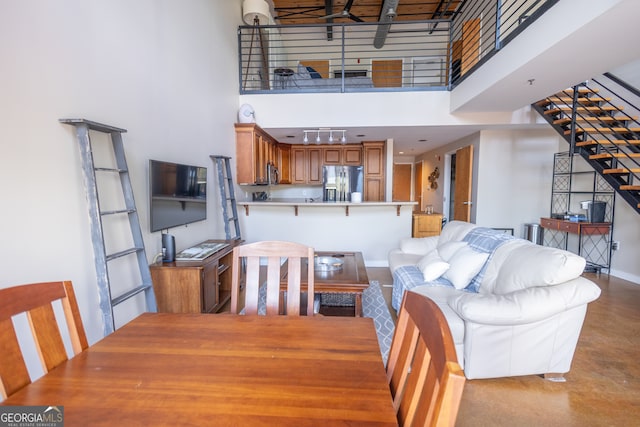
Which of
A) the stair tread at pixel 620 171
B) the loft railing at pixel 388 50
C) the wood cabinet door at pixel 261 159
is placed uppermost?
the loft railing at pixel 388 50

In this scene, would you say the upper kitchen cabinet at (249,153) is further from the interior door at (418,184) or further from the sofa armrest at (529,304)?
the interior door at (418,184)

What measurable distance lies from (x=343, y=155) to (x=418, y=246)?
3511 mm

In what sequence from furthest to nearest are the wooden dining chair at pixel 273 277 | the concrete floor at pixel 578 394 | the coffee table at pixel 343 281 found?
1. the coffee table at pixel 343 281
2. the concrete floor at pixel 578 394
3. the wooden dining chair at pixel 273 277

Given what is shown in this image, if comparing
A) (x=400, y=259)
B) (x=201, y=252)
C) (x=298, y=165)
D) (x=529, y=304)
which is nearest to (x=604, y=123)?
(x=400, y=259)

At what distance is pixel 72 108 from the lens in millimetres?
1806

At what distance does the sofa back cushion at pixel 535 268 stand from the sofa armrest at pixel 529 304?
0.06 metres

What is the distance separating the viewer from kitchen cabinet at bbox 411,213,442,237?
5.91 meters

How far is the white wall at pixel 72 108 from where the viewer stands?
58.7 inches

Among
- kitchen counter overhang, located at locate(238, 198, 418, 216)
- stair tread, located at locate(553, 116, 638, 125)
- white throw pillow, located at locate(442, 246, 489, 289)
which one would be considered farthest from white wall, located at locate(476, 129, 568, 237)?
white throw pillow, located at locate(442, 246, 489, 289)

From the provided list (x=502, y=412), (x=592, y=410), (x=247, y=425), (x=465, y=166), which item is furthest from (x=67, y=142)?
(x=465, y=166)

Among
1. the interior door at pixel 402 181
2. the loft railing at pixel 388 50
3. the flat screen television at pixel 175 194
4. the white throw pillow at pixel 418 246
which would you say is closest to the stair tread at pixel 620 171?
the loft railing at pixel 388 50

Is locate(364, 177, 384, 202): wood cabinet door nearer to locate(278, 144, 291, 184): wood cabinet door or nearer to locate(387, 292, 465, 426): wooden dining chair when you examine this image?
locate(278, 144, 291, 184): wood cabinet door

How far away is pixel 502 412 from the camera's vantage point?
5.76ft

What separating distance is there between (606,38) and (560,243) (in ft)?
13.2
